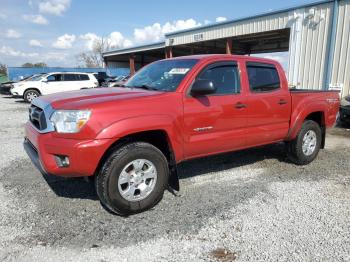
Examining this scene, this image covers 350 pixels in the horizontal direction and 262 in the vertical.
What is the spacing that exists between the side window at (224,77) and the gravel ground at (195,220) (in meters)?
1.42

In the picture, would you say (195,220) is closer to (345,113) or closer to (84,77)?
(345,113)

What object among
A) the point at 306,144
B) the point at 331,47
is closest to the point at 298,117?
the point at 306,144

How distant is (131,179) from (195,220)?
2.86 ft

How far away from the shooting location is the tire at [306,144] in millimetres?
5602

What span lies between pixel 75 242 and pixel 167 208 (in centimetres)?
119

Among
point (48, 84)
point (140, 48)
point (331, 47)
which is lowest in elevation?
point (48, 84)

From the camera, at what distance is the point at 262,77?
499 centimetres

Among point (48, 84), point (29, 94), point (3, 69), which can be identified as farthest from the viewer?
point (3, 69)

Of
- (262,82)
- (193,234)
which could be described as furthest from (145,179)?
(262,82)

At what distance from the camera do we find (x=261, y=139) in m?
4.98

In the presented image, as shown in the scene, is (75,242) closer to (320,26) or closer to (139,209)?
(139,209)

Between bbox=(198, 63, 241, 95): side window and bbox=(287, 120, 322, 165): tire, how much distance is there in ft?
5.97

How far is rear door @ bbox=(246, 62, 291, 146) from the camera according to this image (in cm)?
473

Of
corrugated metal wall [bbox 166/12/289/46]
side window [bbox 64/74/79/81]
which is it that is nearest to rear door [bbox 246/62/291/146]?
corrugated metal wall [bbox 166/12/289/46]
